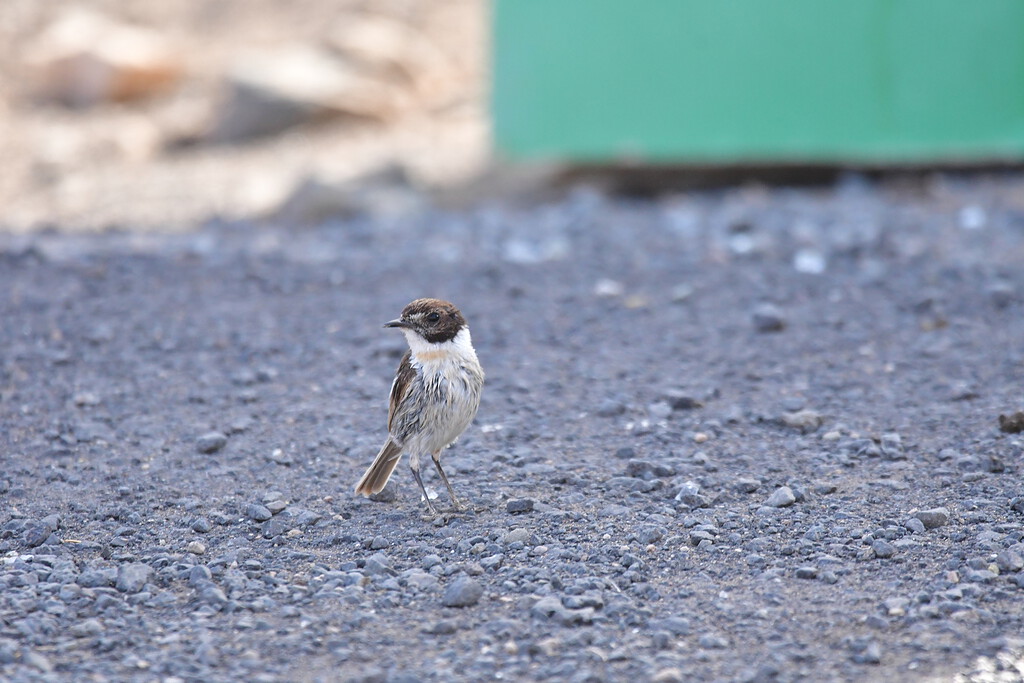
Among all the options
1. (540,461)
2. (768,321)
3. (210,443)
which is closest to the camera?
(540,461)

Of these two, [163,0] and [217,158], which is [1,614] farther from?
[163,0]

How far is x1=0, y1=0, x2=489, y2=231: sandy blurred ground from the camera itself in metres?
13.5

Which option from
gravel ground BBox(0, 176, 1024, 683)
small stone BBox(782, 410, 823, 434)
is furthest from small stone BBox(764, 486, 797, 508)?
small stone BBox(782, 410, 823, 434)

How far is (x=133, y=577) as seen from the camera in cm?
483

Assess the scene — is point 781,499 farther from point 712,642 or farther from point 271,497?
point 271,497

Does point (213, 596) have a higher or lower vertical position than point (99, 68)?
lower

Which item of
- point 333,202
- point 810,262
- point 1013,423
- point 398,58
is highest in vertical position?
point 398,58

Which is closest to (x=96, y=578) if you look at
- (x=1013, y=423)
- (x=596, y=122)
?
(x=1013, y=423)

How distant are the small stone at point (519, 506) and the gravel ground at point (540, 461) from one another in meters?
0.02

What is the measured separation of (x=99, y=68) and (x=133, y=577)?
15877 millimetres

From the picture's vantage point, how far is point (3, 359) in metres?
7.57

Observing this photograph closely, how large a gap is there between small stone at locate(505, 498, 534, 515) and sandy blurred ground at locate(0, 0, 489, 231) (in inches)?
289

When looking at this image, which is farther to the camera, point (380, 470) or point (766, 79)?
point (766, 79)

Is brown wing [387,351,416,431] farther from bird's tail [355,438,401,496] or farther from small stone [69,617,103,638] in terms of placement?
small stone [69,617,103,638]
